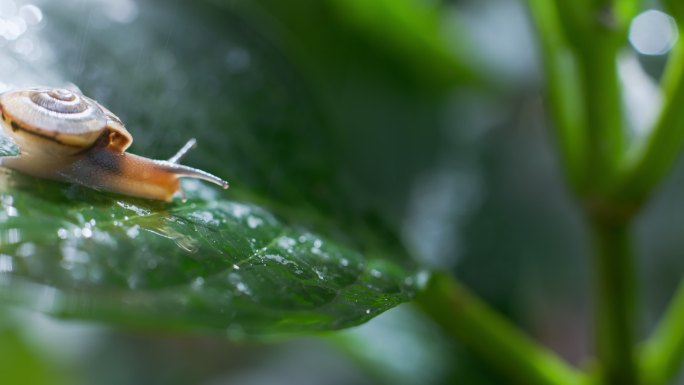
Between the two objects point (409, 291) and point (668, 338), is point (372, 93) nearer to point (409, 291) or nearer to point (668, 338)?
point (668, 338)

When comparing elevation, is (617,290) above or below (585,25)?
below

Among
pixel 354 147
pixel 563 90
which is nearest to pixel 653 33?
pixel 563 90

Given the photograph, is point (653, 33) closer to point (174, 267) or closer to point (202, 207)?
point (202, 207)

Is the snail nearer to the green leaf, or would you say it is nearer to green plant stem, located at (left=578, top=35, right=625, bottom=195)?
the green leaf

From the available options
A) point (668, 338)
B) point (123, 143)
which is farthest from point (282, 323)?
point (668, 338)

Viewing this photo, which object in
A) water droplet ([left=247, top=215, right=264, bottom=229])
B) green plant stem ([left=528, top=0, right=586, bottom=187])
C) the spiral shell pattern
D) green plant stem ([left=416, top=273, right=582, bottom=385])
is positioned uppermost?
green plant stem ([left=528, top=0, right=586, bottom=187])

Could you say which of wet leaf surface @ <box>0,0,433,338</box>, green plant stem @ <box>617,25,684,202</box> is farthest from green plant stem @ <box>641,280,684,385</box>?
wet leaf surface @ <box>0,0,433,338</box>
